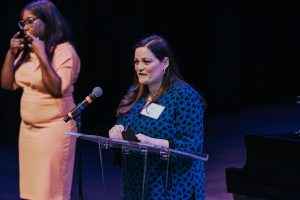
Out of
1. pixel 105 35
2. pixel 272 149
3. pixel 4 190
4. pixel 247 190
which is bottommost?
pixel 4 190

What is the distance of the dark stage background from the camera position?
392 inches

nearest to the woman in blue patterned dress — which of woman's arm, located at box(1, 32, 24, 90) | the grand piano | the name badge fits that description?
the name badge

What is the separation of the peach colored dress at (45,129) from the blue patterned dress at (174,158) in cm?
103

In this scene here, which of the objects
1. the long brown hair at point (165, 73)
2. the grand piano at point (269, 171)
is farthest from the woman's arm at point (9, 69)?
the grand piano at point (269, 171)

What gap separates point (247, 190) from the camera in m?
4.39

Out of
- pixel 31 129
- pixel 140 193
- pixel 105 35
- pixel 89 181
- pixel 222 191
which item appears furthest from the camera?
pixel 105 35

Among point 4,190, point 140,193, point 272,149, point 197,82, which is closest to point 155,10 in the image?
point 197,82

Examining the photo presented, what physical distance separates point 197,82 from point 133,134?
356 inches

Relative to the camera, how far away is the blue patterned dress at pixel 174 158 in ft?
10.6

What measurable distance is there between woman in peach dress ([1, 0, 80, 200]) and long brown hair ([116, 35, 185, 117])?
86 centimetres

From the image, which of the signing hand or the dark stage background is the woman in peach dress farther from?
the dark stage background

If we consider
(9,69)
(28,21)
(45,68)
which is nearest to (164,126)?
(45,68)

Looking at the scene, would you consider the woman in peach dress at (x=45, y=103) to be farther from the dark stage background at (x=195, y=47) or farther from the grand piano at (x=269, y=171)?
the dark stage background at (x=195, y=47)

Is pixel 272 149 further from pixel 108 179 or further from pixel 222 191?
pixel 108 179
